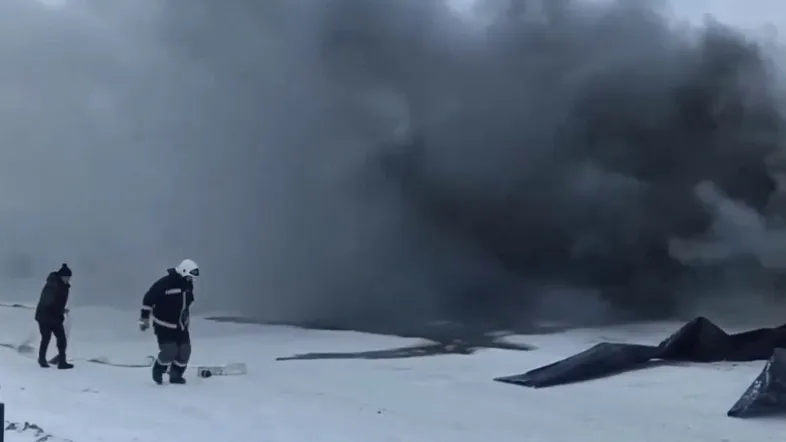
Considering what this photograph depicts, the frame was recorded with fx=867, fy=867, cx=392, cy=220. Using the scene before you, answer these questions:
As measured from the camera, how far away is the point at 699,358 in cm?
1065

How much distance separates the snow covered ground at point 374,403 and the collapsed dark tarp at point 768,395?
155mm

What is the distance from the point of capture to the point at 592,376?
952 cm

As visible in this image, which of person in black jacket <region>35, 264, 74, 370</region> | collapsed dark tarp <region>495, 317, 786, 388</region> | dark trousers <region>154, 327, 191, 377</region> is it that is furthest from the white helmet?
collapsed dark tarp <region>495, 317, 786, 388</region>

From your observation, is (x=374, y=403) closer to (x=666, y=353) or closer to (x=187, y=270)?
(x=187, y=270)

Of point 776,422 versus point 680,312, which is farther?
point 680,312

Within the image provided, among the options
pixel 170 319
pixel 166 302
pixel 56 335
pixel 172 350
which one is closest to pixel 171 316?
pixel 170 319

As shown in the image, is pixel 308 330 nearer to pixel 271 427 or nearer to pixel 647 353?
pixel 647 353

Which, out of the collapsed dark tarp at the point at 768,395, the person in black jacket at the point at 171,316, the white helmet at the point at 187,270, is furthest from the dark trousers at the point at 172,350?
the collapsed dark tarp at the point at 768,395

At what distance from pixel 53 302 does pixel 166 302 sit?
2238mm

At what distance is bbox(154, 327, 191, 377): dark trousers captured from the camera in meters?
8.89

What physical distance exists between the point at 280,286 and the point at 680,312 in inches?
404

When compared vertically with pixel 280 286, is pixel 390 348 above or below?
below

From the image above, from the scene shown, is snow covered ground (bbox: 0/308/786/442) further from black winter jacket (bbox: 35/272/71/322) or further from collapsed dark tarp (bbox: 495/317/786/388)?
black winter jacket (bbox: 35/272/71/322)

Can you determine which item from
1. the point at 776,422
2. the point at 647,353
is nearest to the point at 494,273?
the point at 647,353
